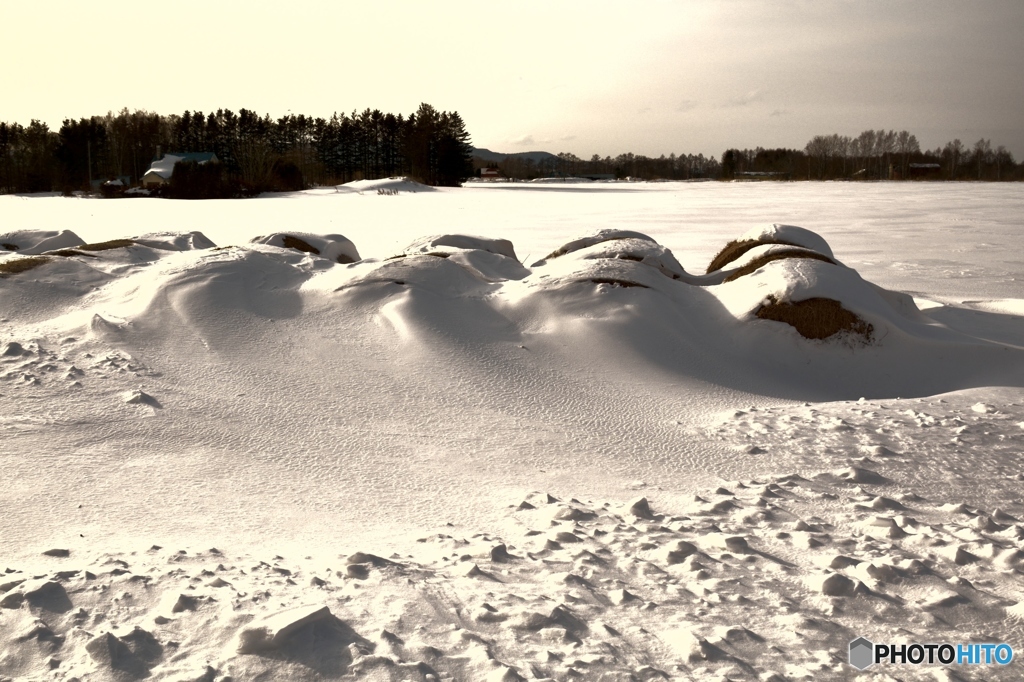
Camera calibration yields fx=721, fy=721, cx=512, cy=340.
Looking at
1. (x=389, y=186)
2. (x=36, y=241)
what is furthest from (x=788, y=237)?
(x=389, y=186)

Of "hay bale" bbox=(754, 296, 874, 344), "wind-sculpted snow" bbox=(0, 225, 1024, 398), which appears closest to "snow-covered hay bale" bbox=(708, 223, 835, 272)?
"wind-sculpted snow" bbox=(0, 225, 1024, 398)

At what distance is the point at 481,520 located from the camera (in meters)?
2.54

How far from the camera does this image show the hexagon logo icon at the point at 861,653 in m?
1.80

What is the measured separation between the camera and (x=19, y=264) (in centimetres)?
509

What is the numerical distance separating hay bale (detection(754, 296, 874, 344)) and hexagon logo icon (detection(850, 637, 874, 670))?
291 centimetres

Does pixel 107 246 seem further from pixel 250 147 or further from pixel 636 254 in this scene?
pixel 250 147

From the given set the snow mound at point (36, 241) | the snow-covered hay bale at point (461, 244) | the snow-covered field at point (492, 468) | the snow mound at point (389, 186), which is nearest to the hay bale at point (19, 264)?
the snow-covered field at point (492, 468)

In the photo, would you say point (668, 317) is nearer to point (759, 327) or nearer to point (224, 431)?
point (759, 327)

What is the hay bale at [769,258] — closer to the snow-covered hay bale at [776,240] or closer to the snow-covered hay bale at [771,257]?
the snow-covered hay bale at [771,257]

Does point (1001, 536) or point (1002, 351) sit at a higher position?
point (1002, 351)

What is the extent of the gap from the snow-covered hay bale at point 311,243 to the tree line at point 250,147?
1075 inches

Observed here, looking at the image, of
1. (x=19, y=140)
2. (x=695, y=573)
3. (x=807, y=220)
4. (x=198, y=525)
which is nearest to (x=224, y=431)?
(x=198, y=525)

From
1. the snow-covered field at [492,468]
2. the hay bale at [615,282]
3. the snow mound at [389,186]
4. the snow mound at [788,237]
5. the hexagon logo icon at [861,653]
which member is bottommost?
the hexagon logo icon at [861,653]

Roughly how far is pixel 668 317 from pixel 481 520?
2424 millimetres
